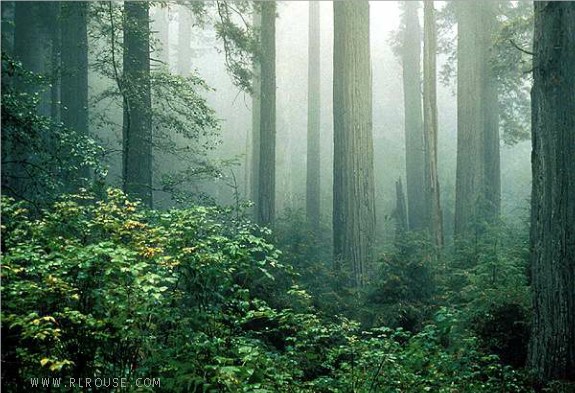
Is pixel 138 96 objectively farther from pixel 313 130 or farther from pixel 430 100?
pixel 313 130

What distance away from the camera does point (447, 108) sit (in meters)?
36.2

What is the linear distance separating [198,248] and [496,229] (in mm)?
8952

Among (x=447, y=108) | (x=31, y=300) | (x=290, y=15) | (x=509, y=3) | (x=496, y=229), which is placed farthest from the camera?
(x=290, y=15)

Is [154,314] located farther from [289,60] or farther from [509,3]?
[289,60]

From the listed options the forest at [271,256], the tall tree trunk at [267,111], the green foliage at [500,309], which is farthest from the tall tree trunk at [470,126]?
the tall tree trunk at [267,111]

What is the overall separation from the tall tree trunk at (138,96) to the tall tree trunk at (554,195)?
6.98 meters

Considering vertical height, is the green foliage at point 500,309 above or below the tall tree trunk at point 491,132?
below

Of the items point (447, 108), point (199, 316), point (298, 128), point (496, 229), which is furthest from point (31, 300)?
point (447, 108)

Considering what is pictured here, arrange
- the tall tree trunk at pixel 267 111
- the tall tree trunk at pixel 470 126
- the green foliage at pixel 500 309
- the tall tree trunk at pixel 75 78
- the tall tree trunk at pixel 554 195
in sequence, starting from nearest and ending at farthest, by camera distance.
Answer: the tall tree trunk at pixel 554 195
the green foliage at pixel 500 309
the tall tree trunk at pixel 75 78
the tall tree trunk at pixel 470 126
the tall tree trunk at pixel 267 111

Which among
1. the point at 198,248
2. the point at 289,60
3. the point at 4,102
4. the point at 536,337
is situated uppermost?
the point at 289,60

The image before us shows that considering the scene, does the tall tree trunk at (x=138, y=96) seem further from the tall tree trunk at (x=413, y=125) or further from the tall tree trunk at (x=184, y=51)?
the tall tree trunk at (x=184, y=51)

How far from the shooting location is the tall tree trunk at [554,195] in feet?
18.2

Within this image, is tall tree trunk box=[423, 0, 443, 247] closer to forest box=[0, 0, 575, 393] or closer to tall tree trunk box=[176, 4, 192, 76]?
forest box=[0, 0, 575, 393]

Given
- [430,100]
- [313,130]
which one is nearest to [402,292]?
[430,100]
